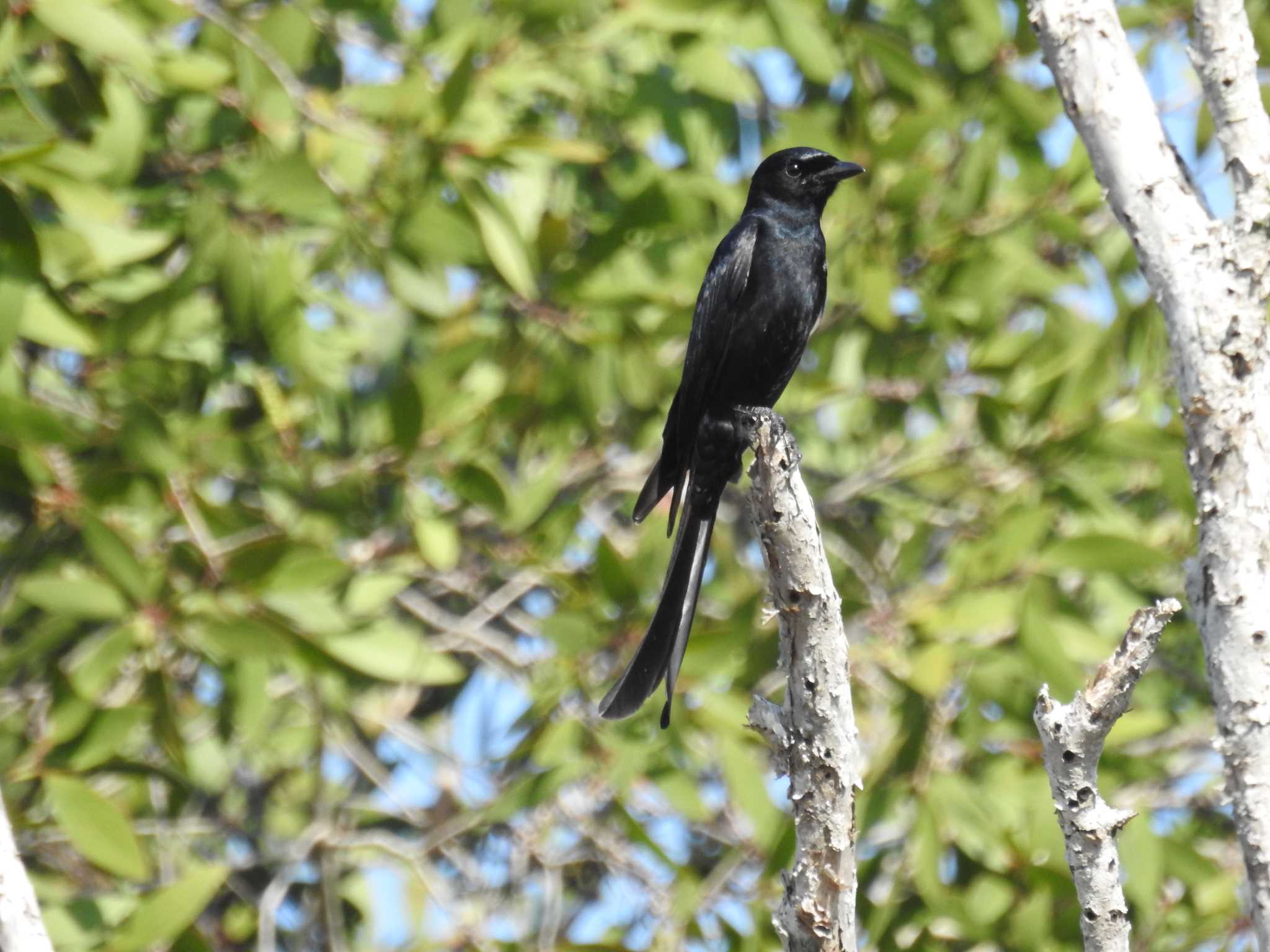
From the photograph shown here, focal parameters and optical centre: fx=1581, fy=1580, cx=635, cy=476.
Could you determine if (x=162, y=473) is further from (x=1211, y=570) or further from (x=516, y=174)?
(x=1211, y=570)

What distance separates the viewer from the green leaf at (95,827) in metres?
3.74

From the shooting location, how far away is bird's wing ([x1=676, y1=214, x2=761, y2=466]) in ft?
13.6

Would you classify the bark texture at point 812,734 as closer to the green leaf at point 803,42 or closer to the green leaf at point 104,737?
the green leaf at point 104,737

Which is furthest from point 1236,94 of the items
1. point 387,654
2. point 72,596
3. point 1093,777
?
point 72,596

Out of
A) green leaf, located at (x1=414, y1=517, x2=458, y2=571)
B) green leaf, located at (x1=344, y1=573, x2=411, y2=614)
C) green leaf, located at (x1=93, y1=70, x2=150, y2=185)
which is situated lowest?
green leaf, located at (x1=344, y1=573, x2=411, y2=614)

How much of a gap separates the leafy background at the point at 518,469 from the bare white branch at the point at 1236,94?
1.67 metres

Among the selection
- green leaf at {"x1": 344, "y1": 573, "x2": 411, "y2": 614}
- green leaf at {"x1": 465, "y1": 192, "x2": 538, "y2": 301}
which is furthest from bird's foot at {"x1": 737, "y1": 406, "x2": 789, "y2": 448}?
green leaf at {"x1": 344, "y1": 573, "x2": 411, "y2": 614}

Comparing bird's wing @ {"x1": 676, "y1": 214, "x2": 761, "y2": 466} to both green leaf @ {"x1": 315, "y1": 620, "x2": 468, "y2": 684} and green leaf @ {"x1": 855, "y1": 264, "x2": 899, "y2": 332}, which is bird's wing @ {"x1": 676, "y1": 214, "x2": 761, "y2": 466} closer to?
green leaf @ {"x1": 855, "y1": 264, "x2": 899, "y2": 332}

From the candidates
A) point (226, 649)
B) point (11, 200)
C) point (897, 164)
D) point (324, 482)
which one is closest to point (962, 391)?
point (897, 164)

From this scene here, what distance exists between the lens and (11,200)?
3543mm

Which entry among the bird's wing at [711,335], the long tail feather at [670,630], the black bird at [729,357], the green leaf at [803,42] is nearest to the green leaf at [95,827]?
the long tail feather at [670,630]

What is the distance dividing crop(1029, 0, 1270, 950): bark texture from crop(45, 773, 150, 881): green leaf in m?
2.53

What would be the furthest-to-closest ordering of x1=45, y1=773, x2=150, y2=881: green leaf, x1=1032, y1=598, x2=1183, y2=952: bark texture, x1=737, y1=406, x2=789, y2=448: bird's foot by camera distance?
x1=45, y1=773, x2=150, y2=881: green leaf, x1=737, y1=406, x2=789, y2=448: bird's foot, x1=1032, y1=598, x2=1183, y2=952: bark texture

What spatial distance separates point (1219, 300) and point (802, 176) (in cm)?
206
